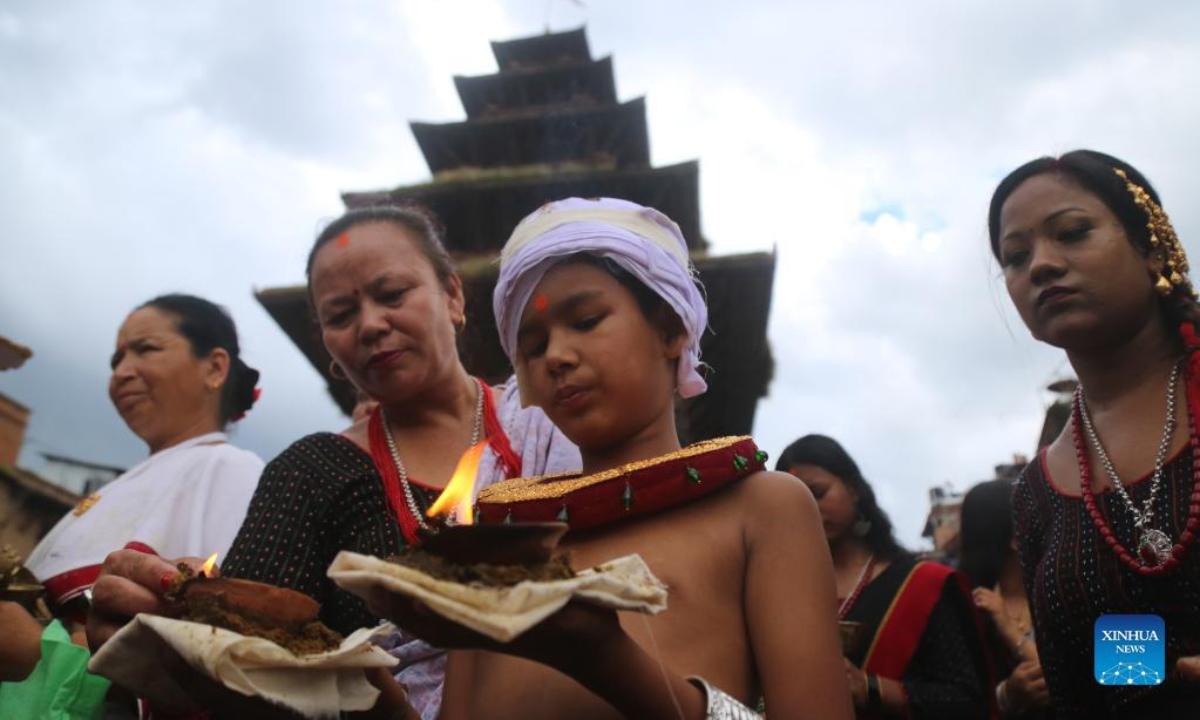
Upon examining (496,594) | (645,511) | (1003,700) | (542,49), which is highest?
(542,49)

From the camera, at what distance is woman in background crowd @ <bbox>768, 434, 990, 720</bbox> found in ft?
9.99

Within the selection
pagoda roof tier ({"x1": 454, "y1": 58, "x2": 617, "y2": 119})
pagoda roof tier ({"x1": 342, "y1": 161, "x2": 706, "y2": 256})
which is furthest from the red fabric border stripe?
pagoda roof tier ({"x1": 454, "y1": 58, "x2": 617, "y2": 119})

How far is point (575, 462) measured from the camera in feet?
6.96

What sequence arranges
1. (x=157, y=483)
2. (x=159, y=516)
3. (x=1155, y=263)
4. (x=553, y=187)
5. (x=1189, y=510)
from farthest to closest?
(x=553, y=187) → (x=157, y=483) → (x=159, y=516) → (x=1155, y=263) → (x=1189, y=510)

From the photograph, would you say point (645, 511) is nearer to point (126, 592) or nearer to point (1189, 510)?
point (126, 592)

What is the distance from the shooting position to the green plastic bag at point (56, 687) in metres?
2.12

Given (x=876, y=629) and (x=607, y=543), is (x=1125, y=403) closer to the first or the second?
(x=607, y=543)

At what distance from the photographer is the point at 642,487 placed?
1.53 metres

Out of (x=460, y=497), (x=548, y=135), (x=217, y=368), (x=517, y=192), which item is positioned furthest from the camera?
(x=548, y=135)

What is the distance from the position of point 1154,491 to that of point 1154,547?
12 cm

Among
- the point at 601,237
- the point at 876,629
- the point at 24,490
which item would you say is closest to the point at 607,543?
the point at 601,237

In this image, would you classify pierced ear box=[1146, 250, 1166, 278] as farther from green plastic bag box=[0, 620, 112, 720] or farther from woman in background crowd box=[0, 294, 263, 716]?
green plastic bag box=[0, 620, 112, 720]

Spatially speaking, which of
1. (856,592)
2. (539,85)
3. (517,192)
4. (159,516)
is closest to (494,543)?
(159,516)

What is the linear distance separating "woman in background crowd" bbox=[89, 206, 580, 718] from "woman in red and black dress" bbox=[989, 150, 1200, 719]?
1143mm
